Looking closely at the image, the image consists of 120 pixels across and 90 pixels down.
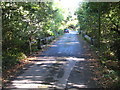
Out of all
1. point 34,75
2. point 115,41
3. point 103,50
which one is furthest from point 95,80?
point 103,50

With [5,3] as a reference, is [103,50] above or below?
below

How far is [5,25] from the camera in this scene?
9.28 metres

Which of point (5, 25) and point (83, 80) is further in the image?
point (5, 25)

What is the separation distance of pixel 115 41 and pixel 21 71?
211 inches

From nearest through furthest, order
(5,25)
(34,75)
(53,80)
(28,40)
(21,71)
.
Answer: (53,80), (34,75), (21,71), (5,25), (28,40)

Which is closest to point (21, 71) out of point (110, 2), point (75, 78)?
point (75, 78)

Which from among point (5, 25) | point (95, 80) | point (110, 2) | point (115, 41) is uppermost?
point (110, 2)

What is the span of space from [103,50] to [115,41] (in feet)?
10.4

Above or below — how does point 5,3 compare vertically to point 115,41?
above

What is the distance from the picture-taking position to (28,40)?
46.3 ft

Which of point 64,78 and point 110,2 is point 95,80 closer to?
point 64,78

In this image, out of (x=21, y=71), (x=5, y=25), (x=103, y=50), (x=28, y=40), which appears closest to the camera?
(x=21, y=71)

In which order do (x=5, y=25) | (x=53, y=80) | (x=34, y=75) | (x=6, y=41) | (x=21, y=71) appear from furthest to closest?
(x=6, y=41) < (x=5, y=25) < (x=21, y=71) < (x=34, y=75) < (x=53, y=80)

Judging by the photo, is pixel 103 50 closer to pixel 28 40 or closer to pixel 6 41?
pixel 28 40
